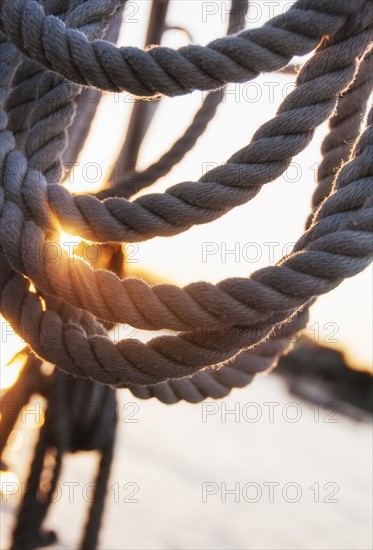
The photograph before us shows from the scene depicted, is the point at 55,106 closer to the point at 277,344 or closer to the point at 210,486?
the point at 277,344

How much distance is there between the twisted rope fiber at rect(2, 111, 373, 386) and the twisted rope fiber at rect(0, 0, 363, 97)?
11 cm

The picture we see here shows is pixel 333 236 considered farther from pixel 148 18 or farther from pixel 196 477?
pixel 196 477

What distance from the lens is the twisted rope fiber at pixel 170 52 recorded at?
74 cm

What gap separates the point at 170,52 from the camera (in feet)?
2.49

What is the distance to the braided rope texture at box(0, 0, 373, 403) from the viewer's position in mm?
745

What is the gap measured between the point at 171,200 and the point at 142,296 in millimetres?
101

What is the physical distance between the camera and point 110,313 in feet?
2.65

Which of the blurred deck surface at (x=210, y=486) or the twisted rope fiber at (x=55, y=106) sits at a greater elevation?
the twisted rope fiber at (x=55, y=106)

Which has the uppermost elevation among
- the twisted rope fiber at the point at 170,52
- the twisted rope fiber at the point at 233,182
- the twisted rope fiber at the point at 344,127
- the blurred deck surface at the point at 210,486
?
the twisted rope fiber at the point at 344,127

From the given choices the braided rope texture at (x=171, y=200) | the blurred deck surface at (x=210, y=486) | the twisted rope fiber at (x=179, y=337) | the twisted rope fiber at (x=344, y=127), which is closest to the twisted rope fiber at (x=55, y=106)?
the braided rope texture at (x=171, y=200)

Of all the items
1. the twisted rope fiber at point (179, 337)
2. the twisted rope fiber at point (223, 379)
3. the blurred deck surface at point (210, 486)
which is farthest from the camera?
the blurred deck surface at point (210, 486)

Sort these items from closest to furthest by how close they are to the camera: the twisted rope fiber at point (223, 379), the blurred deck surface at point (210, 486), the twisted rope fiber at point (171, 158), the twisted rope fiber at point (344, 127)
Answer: the twisted rope fiber at point (344, 127) < the twisted rope fiber at point (223, 379) < the twisted rope fiber at point (171, 158) < the blurred deck surface at point (210, 486)

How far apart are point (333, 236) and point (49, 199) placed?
30cm

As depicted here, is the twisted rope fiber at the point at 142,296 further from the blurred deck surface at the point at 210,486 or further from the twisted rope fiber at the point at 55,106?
the blurred deck surface at the point at 210,486
